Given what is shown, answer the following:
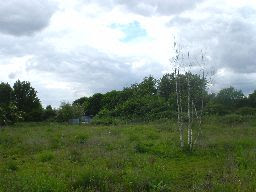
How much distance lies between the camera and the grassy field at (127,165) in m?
9.68

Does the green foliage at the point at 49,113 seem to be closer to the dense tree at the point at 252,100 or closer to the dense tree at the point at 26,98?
the dense tree at the point at 26,98

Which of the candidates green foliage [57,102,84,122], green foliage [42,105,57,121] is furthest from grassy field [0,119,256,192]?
green foliage [42,105,57,121]

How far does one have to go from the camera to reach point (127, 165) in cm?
1346

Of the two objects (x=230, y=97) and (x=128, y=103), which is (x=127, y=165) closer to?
(x=128, y=103)

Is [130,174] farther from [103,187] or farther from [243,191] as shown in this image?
[243,191]

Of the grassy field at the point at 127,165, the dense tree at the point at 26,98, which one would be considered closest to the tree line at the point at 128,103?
the dense tree at the point at 26,98

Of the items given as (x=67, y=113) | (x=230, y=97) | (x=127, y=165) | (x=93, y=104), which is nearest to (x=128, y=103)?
(x=67, y=113)

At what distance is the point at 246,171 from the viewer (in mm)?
11617

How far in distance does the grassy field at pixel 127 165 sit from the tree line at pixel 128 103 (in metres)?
28.3

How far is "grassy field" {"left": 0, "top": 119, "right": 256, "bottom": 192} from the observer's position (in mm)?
9680

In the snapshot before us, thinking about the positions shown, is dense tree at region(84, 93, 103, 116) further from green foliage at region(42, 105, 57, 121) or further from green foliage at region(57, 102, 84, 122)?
green foliage at region(57, 102, 84, 122)

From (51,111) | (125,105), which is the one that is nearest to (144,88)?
(125,105)

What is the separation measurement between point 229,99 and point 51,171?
5873cm

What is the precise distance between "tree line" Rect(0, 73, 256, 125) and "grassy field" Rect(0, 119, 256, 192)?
92.7ft
